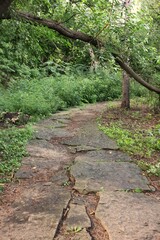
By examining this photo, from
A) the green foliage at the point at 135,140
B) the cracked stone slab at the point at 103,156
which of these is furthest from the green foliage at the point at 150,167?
the green foliage at the point at 135,140

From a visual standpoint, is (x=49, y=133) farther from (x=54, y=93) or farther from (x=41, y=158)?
(x=54, y=93)

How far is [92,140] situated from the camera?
226 inches

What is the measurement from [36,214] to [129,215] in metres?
0.88

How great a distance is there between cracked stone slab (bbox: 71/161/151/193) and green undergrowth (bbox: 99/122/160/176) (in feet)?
0.83

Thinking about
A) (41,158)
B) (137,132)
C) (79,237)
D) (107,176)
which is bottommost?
(137,132)

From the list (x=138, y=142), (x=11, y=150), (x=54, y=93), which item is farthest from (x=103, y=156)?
(x=54, y=93)

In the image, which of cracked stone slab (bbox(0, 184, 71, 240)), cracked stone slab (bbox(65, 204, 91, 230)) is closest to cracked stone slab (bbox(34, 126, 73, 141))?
cracked stone slab (bbox(0, 184, 71, 240))

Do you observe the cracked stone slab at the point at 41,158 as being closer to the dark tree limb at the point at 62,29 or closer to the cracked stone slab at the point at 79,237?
the cracked stone slab at the point at 79,237

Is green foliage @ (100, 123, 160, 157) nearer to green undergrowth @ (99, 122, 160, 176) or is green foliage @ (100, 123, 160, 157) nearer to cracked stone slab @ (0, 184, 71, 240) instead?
green undergrowth @ (99, 122, 160, 176)

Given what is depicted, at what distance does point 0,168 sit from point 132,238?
2188 mm

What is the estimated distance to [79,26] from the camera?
17.8ft

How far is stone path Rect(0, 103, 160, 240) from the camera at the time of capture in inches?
102

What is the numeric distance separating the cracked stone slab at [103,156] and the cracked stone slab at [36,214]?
1120 millimetres

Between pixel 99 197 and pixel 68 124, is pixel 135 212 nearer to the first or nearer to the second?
pixel 99 197
